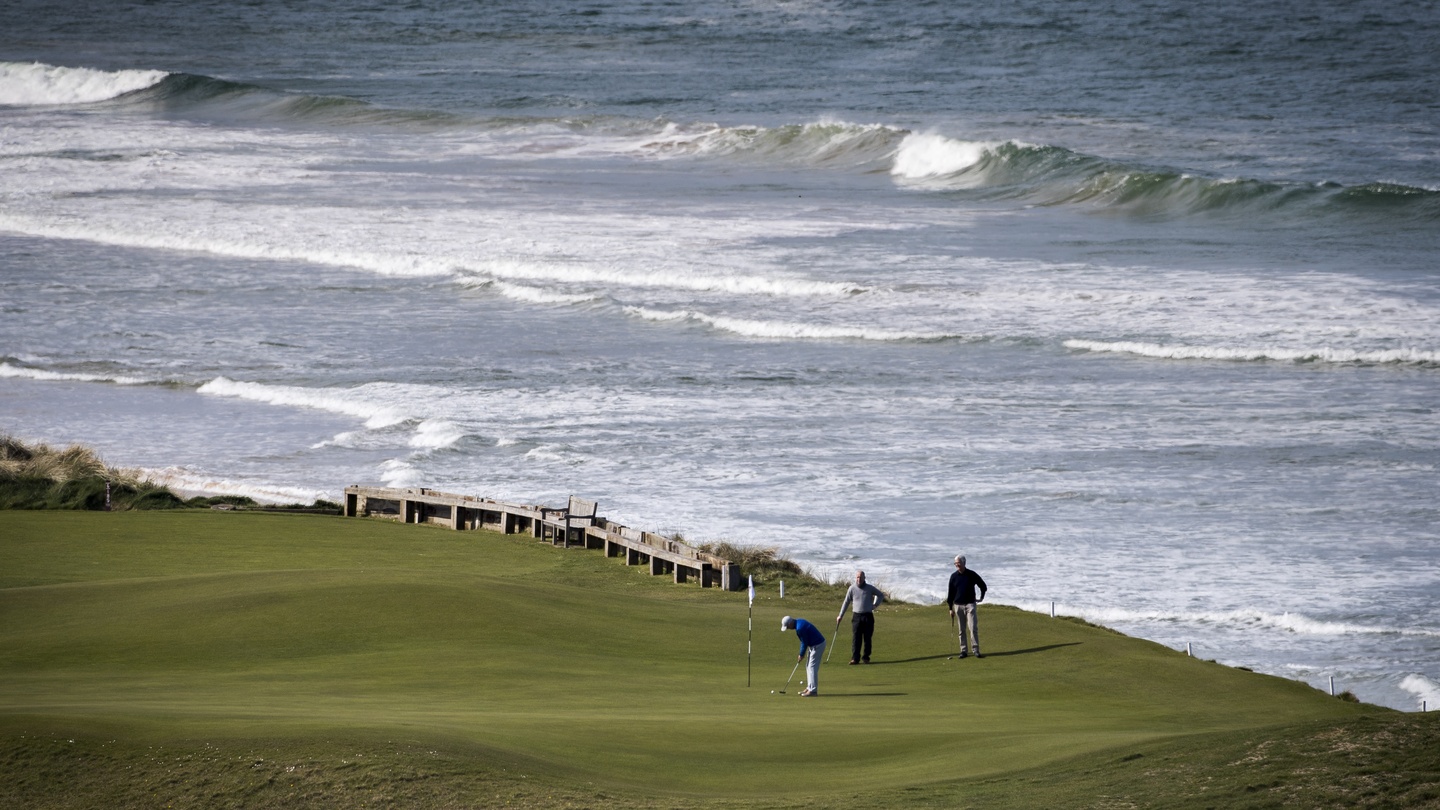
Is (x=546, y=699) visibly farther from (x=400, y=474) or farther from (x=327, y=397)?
(x=327, y=397)

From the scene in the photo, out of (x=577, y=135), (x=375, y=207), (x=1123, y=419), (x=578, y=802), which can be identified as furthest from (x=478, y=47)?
(x=578, y=802)

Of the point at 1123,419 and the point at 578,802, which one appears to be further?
the point at 1123,419

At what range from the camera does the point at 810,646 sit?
17.8 meters

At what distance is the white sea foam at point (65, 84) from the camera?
95.2 meters

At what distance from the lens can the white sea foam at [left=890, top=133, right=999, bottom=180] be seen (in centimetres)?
6550

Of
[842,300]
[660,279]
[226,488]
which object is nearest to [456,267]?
[660,279]

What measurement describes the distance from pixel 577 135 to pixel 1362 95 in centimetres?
3278

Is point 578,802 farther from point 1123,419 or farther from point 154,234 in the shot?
point 154,234

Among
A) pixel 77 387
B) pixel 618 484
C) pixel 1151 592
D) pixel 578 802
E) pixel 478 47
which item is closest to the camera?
pixel 578 802

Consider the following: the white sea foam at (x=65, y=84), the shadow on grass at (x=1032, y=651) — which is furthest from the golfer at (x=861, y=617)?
the white sea foam at (x=65, y=84)

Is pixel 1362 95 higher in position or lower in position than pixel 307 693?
higher

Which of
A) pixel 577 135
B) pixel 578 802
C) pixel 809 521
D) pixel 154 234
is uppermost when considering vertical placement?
pixel 577 135

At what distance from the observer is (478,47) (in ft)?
338

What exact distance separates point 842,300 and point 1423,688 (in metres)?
27.4
